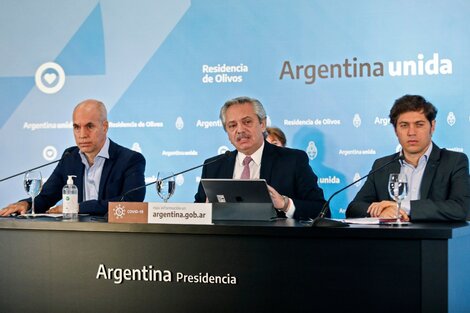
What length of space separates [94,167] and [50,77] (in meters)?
1.79

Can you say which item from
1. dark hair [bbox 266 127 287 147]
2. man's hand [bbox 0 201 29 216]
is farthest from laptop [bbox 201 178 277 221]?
dark hair [bbox 266 127 287 147]

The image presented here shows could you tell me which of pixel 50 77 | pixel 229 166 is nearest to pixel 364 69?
pixel 229 166

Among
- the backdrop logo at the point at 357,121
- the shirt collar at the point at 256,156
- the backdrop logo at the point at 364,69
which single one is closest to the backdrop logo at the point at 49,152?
the backdrop logo at the point at 364,69

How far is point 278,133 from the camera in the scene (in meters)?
5.70

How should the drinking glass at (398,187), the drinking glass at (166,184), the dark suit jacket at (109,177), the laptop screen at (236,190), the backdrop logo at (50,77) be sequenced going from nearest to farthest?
1. the drinking glass at (398,187)
2. the laptop screen at (236,190)
3. the drinking glass at (166,184)
4. the dark suit jacket at (109,177)
5. the backdrop logo at (50,77)

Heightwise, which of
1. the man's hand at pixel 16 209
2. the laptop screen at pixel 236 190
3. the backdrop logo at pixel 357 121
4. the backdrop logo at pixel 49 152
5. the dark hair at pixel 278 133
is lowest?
the man's hand at pixel 16 209

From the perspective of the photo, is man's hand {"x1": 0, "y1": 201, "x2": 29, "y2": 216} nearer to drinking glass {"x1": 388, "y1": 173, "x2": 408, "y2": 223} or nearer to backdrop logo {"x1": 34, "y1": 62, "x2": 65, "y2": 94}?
drinking glass {"x1": 388, "y1": 173, "x2": 408, "y2": 223}

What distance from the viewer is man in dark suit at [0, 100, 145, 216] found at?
467 cm

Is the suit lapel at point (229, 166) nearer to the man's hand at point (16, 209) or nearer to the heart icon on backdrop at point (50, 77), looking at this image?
the man's hand at point (16, 209)

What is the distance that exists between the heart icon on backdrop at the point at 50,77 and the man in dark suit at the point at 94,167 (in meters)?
1.58

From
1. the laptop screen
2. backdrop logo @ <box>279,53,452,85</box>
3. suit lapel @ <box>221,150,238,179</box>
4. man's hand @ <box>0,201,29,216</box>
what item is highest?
backdrop logo @ <box>279,53,452,85</box>

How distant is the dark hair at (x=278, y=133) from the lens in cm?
568

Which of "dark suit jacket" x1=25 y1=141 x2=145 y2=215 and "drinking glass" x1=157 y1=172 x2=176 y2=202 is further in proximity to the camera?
"dark suit jacket" x1=25 y1=141 x2=145 y2=215

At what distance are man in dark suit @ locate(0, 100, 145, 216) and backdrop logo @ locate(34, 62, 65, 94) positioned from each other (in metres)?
1.55
